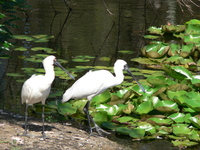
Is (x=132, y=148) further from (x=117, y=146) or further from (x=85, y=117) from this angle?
(x=85, y=117)

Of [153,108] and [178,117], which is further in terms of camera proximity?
[153,108]

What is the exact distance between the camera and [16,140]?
4.12 m

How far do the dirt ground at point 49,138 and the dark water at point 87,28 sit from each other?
583 millimetres

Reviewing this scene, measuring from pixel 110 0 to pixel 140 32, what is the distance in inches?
180

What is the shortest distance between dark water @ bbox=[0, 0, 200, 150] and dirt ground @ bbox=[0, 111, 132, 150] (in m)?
0.58

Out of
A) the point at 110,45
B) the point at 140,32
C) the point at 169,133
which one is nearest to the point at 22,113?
the point at 169,133

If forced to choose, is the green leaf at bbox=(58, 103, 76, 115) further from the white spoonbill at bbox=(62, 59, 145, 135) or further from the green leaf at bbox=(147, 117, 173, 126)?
the green leaf at bbox=(147, 117, 173, 126)

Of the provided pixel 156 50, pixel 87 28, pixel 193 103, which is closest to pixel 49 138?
pixel 193 103

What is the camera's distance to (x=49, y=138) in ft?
14.4

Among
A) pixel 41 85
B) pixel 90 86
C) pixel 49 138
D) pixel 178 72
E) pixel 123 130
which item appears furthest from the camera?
pixel 178 72

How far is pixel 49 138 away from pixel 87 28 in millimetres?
6861

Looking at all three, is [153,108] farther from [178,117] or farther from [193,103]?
[193,103]

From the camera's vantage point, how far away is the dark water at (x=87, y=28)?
7.57 m

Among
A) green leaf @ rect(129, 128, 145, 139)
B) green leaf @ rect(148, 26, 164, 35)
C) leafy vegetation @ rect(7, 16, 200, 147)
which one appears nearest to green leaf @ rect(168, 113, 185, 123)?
leafy vegetation @ rect(7, 16, 200, 147)
